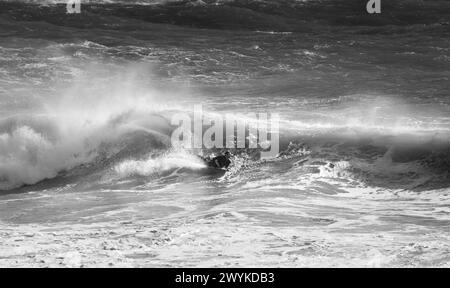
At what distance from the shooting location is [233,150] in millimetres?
17188

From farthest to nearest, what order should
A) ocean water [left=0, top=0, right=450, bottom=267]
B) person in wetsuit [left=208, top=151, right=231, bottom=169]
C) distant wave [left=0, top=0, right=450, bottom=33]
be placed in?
1. distant wave [left=0, top=0, right=450, bottom=33]
2. person in wetsuit [left=208, top=151, right=231, bottom=169]
3. ocean water [left=0, top=0, right=450, bottom=267]

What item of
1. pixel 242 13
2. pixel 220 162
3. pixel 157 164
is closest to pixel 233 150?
pixel 220 162

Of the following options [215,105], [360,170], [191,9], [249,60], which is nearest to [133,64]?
[249,60]

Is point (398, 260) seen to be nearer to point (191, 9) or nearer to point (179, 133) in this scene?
point (179, 133)

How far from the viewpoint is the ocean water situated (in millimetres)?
10727

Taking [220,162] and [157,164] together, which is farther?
[157,164]

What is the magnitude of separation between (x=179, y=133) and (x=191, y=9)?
18879 millimetres

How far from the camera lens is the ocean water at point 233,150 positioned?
1073 cm

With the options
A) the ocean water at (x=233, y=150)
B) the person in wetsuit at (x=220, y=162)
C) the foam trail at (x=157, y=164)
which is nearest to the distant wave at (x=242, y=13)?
the ocean water at (x=233, y=150)

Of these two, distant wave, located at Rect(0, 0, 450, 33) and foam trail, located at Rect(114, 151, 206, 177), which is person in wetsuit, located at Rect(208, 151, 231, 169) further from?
distant wave, located at Rect(0, 0, 450, 33)

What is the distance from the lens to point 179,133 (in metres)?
18.0

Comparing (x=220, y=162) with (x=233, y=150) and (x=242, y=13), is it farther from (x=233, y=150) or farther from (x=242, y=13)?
(x=242, y=13)

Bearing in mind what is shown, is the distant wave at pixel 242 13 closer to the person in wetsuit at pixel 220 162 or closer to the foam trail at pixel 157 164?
the foam trail at pixel 157 164

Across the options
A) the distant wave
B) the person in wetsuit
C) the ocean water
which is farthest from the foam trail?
the distant wave
